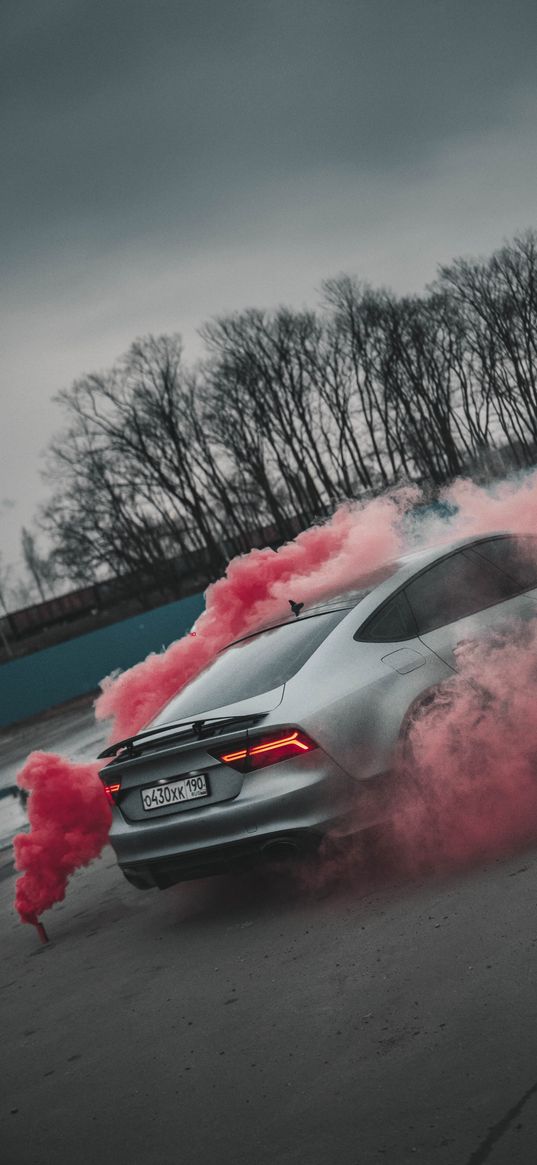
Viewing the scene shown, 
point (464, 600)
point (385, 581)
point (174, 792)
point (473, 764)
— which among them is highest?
point (385, 581)

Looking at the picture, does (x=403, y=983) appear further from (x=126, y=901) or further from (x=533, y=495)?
(x=533, y=495)

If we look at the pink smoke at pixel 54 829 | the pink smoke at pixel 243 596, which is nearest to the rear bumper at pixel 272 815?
the pink smoke at pixel 54 829

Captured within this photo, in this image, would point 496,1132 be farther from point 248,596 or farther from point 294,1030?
point 248,596

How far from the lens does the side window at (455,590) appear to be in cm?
554

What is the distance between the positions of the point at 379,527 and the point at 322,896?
10.8 feet

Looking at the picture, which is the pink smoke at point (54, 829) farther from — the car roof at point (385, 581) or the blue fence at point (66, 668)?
the blue fence at point (66, 668)

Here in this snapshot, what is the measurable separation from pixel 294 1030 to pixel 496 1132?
3.94 feet

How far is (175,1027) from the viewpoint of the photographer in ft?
13.7

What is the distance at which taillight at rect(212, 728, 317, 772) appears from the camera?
189 inches

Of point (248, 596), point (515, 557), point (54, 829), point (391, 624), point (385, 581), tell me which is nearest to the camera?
point (391, 624)

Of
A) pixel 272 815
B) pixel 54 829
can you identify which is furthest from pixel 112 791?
pixel 272 815

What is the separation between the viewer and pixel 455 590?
574 cm

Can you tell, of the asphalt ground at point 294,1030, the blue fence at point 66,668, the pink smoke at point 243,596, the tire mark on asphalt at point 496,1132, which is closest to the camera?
the tire mark on asphalt at point 496,1132

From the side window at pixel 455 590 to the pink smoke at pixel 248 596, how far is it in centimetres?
55
